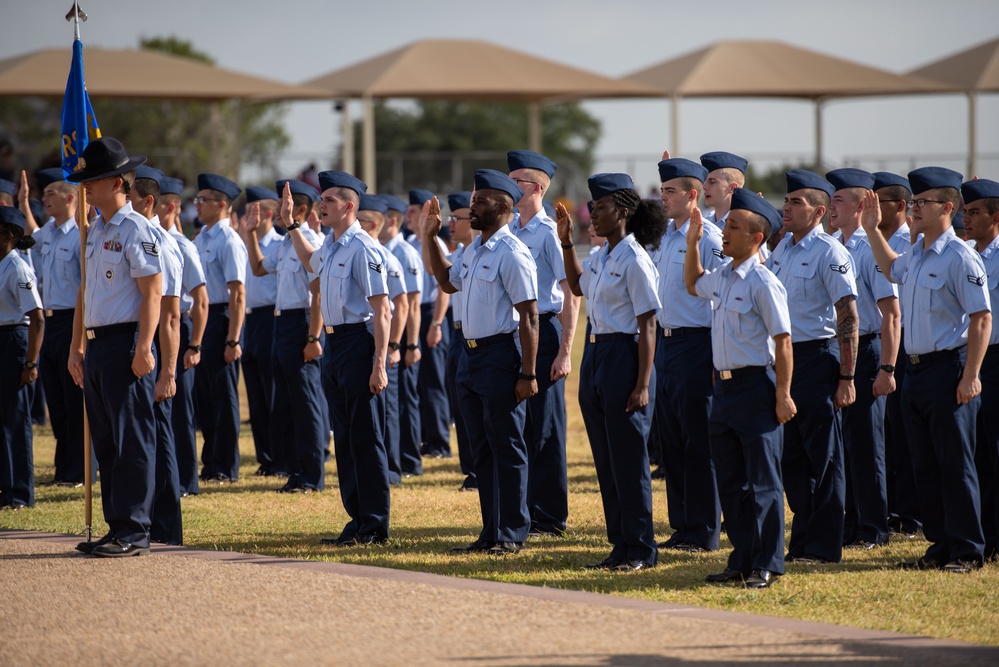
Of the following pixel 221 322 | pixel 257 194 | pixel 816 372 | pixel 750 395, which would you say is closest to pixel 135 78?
pixel 257 194

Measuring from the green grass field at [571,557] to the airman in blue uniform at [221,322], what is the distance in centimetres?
36

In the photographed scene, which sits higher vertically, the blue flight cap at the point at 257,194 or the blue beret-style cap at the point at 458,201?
the blue flight cap at the point at 257,194

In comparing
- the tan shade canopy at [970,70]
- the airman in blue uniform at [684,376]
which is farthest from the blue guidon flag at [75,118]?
the tan shade canopy at [970,70]

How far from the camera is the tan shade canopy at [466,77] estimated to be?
90.9 ft

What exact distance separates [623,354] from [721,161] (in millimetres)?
1996

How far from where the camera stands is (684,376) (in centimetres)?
843

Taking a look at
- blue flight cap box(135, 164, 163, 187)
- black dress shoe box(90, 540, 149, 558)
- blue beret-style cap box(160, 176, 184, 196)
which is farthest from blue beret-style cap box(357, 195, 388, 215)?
black dress shoe box(90, 540, 149, 558)

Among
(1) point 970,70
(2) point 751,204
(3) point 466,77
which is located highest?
(1) point 970,70

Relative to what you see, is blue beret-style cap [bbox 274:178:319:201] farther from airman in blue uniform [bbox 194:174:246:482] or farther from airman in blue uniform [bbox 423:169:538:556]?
airman in blue uniform [bbox 423:169:538:556]

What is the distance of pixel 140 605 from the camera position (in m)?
6.43

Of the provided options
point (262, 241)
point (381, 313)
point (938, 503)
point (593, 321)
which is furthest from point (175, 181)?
point (938, 503)

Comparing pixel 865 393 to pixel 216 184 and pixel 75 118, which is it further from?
pixel 216 184

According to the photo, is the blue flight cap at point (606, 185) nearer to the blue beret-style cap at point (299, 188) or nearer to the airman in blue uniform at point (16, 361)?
the blue beret-style cap at point (299, 188)

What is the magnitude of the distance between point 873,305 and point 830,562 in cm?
185
